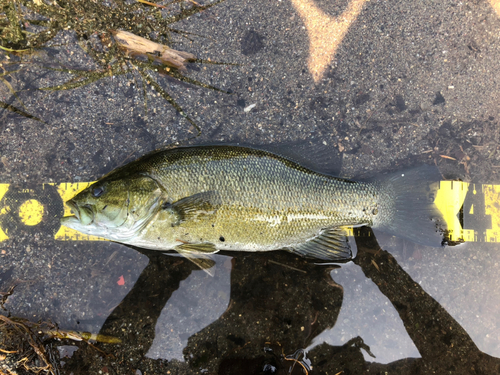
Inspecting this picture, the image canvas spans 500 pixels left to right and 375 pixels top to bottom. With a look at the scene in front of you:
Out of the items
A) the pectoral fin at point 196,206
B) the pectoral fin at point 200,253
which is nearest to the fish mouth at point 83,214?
the pectoral fin at point 196,206

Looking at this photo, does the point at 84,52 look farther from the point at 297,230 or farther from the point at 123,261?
the point at 297,230

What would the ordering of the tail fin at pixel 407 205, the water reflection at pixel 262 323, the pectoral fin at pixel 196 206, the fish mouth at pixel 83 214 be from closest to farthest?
the fish mouth at pixel 83 214 < the pectoral fin at pixel 196 206 < the tail fin at pixel 407 205 < the water reflection at pixel 262 323

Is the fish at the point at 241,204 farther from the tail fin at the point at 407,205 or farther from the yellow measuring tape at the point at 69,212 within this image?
the yellow measuring tape at the point at 69,212

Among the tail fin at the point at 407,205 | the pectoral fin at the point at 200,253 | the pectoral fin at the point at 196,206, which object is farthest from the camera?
the tail fin at the point at 407,205

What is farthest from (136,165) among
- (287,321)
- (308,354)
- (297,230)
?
(308,354)

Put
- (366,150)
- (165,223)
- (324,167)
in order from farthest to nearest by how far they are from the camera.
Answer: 1. (366,150)
2. (324,167)
3. (165,223)

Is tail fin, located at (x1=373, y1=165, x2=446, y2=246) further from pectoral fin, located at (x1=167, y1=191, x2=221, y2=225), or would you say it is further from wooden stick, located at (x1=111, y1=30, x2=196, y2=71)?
wooden stick, located at (x1=111, y1=30, x2=196, y2=71)
